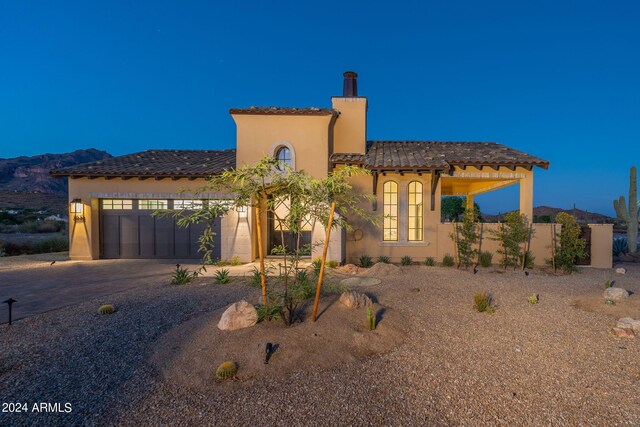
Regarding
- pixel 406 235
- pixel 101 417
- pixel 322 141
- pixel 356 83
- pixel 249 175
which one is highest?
pixel 356 83

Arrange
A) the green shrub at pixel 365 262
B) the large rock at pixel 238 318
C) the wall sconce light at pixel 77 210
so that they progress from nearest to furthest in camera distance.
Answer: the large rock at pixel 238 318 → the green shrub at pixel 365 262 → the wall sconce light at pixel 77 210

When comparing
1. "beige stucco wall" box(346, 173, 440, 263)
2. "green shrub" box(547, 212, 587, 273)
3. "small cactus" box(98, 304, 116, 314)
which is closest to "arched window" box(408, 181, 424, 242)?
"beige stucco wall" box(346, 173, 440, 263)

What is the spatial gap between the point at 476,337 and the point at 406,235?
6.42 m

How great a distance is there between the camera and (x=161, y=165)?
39.8 ft

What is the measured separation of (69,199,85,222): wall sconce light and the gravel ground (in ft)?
23.3

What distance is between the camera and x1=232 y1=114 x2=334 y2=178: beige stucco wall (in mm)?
10320

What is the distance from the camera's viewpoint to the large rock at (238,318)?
442 centimetres

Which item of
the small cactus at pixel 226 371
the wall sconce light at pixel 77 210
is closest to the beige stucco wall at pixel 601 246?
the small cactus at pixel 226 371

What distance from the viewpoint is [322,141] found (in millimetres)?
10344

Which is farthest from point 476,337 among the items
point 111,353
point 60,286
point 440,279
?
point 60,286

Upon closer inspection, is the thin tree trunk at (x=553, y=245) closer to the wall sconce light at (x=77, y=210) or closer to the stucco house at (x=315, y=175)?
the stucco house at (x=315, y=175)

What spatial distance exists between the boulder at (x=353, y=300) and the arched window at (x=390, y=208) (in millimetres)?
5930

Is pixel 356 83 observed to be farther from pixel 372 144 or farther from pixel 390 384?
pixel 390 384

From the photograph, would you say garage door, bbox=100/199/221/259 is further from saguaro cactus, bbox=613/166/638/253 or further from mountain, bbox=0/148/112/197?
mountain, bbox=0/148/112/197
